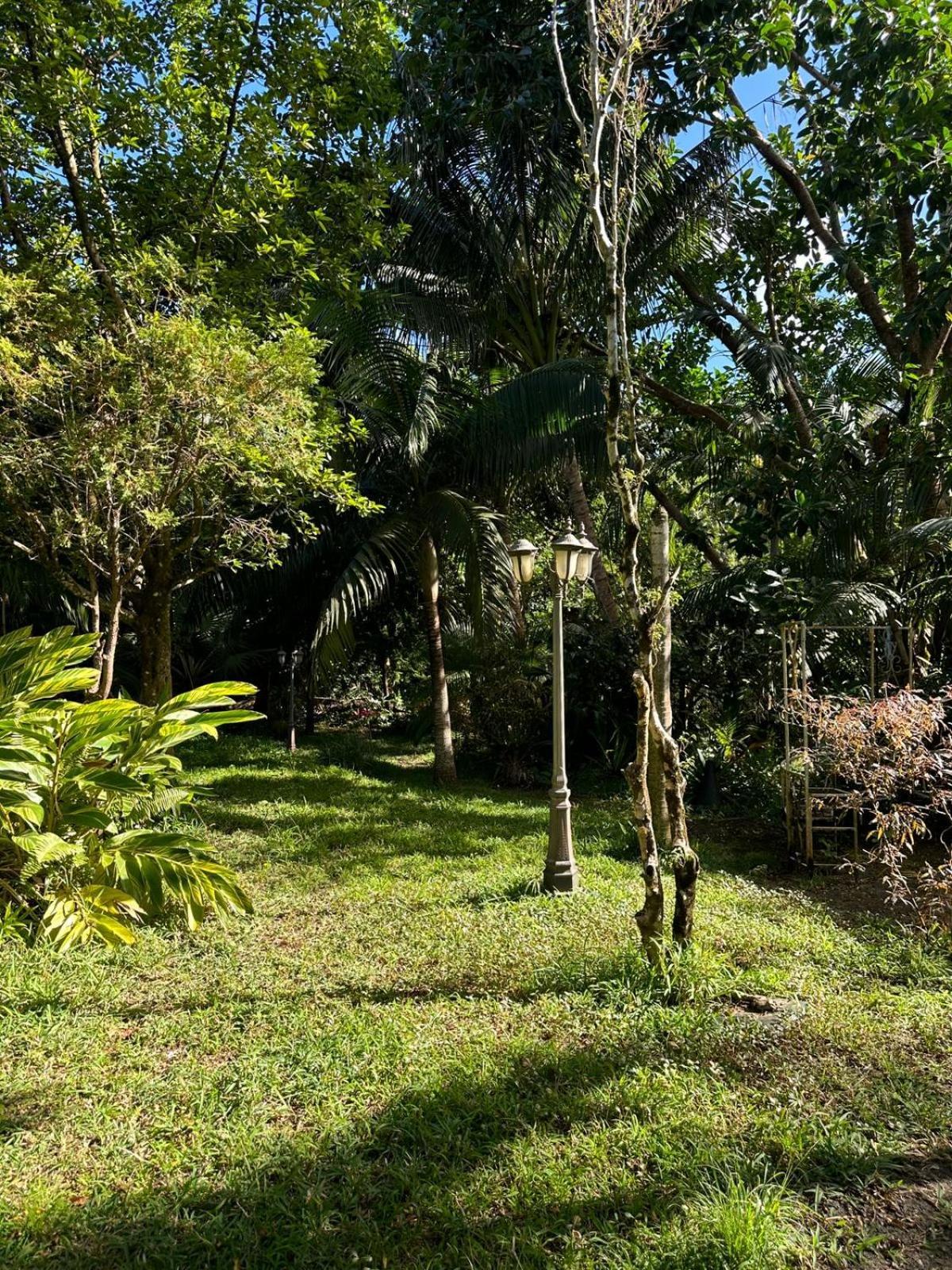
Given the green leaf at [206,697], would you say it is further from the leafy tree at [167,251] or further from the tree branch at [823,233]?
the tree branch at [823,233]

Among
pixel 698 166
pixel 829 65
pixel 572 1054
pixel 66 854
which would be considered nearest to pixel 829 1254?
pixel 572 1054

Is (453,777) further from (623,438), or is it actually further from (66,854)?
(623,438)

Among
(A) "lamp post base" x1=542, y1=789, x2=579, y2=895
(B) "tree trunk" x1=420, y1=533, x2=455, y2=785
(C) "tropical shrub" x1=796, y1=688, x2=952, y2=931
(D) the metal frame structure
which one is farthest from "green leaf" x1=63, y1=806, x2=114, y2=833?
(B) "tree trunk" x1=420, y1=533, x2=455, y2=785

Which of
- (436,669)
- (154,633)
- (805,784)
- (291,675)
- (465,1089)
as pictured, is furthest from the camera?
(291,675)

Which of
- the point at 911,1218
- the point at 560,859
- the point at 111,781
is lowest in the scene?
the point at 911,1218

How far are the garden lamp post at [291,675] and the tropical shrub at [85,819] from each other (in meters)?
5.94

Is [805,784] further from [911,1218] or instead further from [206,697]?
[206,697]

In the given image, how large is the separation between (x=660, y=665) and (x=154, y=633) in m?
4.02

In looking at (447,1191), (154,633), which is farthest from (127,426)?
(447,1191)

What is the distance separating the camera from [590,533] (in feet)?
38.3

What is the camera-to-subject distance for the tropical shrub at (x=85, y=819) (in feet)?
14.6

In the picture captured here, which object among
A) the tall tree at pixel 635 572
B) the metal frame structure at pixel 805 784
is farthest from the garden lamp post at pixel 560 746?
the metal frame structure at pixel 805 784

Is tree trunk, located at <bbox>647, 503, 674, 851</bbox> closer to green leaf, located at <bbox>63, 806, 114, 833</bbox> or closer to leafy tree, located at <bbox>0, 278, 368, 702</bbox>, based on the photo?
leafy tree, located at <bbox>0, 278, 368, 702</bbox>

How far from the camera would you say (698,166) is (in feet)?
36.2
